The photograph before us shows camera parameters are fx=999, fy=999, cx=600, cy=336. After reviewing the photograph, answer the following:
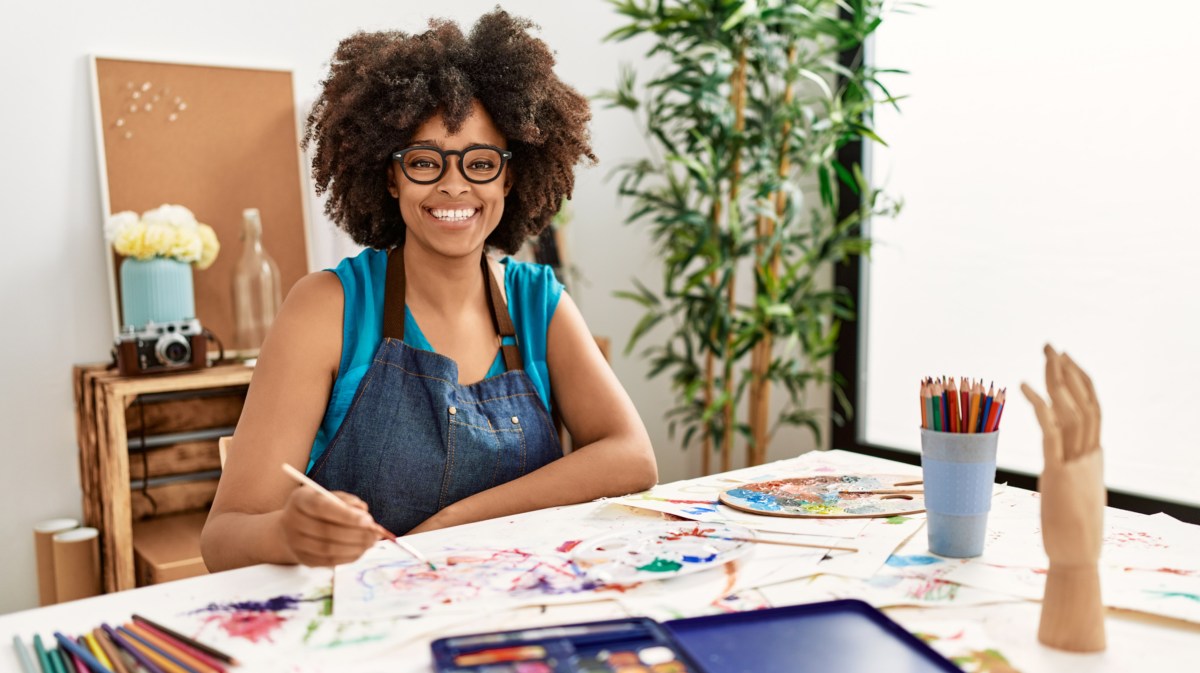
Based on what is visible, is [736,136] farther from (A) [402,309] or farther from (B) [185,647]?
(B) [185,647]

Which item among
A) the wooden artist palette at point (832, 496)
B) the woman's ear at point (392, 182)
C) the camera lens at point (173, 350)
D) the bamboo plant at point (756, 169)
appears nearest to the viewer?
the wooden artist palette at point (832, 496)

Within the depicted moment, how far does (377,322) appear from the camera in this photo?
1.54m

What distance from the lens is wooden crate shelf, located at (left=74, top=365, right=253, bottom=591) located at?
2.39 meters

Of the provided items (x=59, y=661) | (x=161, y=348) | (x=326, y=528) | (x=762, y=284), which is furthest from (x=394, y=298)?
(x=762, y=284)

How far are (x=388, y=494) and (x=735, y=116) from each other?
76.7 inches

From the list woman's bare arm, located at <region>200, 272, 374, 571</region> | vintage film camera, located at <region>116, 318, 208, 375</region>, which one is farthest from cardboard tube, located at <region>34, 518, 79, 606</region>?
woman's bare arm, located at <region>200, 272, 374, 571</region>

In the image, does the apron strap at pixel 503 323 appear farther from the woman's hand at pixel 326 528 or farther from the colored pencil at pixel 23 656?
the colored pencil at pixel 23 656

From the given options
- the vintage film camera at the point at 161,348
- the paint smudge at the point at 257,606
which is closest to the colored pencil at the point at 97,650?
the paint smudge at the point at 257,606

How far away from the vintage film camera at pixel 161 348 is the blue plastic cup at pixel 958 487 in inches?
79.4

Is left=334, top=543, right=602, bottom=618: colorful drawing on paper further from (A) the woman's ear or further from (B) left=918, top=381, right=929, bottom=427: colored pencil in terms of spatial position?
(A) the woman's ear

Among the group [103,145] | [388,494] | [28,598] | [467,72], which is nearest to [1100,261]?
[467,72]

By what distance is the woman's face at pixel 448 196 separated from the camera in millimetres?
1551

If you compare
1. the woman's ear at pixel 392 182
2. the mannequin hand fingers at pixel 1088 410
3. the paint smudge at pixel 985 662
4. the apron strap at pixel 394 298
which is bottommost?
the paint smudge at pixel 985 662

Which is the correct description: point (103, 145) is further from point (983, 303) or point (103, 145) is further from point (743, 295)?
point (983, 303)
